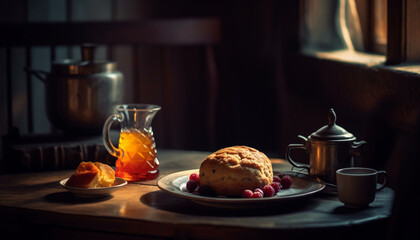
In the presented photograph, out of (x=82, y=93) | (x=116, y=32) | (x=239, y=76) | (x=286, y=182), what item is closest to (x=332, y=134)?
(x=286, y=182)

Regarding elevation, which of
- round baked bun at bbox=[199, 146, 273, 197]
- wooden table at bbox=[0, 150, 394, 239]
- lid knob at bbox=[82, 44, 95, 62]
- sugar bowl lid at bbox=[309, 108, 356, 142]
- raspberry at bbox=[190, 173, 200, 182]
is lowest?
wooden table at bbox=[0, 150, 394, 239]

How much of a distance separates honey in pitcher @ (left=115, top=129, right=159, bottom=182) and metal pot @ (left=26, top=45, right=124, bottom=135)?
1.41 feet

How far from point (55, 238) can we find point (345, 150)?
0.69 meters

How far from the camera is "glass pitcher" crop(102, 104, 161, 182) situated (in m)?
1.62

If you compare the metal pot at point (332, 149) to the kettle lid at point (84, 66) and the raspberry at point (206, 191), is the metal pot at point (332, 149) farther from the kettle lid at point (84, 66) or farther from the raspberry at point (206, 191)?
the kettle lid at point (84, 66)

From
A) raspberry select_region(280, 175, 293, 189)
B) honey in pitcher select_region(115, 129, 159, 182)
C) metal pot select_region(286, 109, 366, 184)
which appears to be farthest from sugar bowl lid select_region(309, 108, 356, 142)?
honey in pitcher select_region(115, 129, 159, 182)

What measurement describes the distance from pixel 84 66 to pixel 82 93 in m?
0.09

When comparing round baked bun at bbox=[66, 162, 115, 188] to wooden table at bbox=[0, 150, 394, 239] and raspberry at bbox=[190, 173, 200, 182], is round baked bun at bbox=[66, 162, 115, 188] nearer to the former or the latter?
wooden table at bbox=[0, 150, 394, 239]

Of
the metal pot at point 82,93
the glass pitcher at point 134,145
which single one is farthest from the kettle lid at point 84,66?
the glass pitcher at point 134,145

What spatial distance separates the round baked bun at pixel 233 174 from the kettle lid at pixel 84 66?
774mm

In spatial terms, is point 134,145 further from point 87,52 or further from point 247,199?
point 87,52

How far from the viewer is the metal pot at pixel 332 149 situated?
149cm

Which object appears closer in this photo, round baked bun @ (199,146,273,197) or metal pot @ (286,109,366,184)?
round baked bun @ (199,146,273,197)

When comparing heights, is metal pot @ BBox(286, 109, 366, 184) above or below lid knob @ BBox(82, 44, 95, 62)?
below
